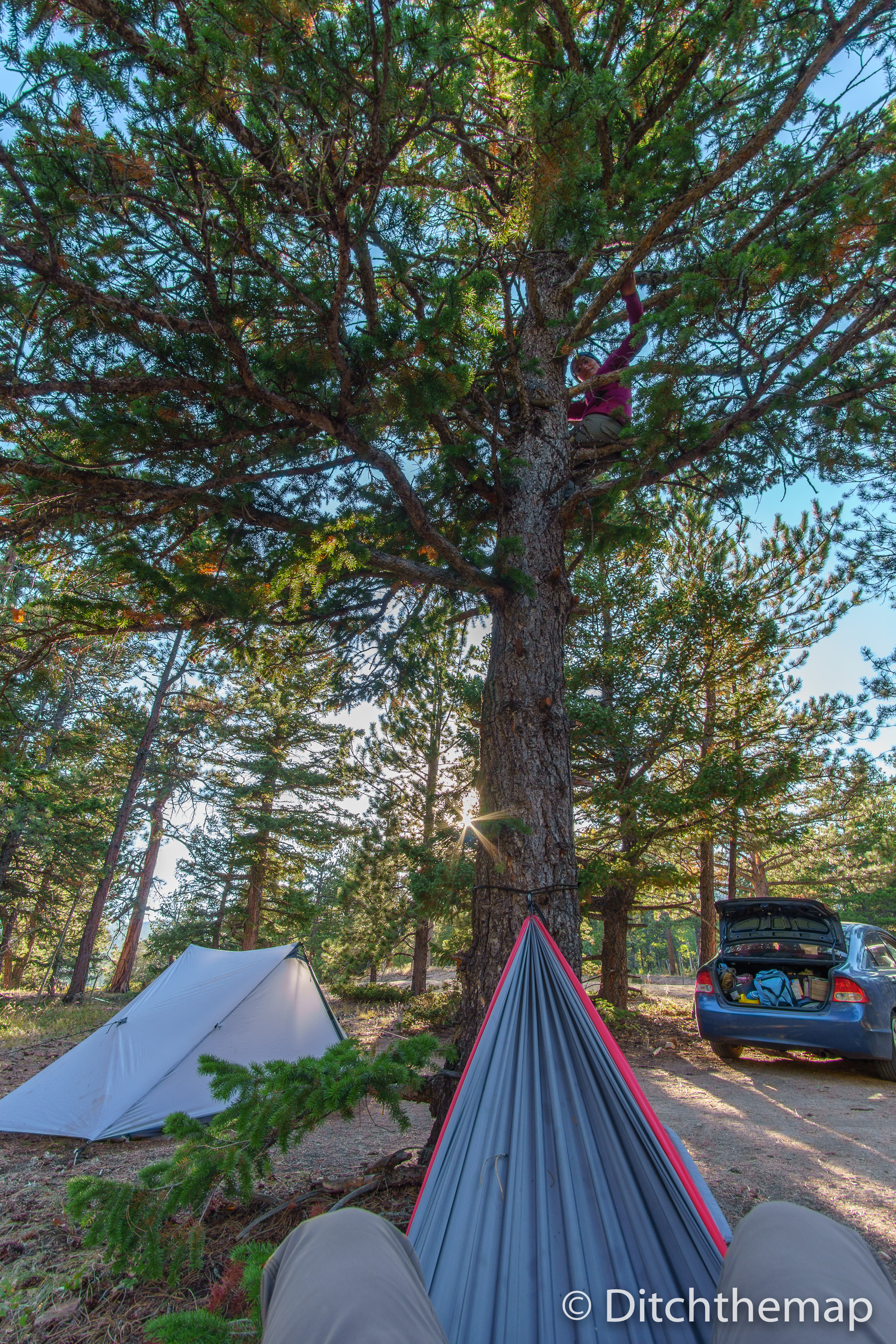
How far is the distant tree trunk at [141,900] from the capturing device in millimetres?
12422

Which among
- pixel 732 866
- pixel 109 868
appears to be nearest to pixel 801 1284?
pixel 732 866

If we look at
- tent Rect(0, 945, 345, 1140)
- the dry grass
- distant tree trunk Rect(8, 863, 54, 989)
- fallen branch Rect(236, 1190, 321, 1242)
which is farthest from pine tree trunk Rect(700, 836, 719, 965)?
distant tree trunk Rect(8, 863, 54, 989)

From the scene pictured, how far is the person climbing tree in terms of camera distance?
3.63m

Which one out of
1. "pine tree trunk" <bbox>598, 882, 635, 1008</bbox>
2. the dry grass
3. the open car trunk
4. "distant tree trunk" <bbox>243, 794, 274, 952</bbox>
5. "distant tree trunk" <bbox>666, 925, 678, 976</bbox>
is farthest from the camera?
"distant tree trunk" <bbox>666, 925, 678, 976</bbox>

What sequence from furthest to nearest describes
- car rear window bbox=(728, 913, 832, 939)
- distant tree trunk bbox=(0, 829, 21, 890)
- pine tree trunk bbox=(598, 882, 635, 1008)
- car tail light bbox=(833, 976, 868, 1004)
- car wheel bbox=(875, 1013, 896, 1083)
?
distant tree trunk bbox=(0, 829, 21, 890), pine tree trunk bbox=(598, 882, 635, 1008), car rear window bbox=(728, 913, 832, 939), car wheel bbox=(875, 1013, 896, 1083), car tail light bbox=(833, 976, 868, 1004)

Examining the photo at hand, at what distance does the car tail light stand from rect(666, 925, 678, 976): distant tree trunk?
36.0m

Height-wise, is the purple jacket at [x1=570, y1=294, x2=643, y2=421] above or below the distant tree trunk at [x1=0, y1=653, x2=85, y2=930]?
above

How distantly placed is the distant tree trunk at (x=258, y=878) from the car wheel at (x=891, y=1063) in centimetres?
1036

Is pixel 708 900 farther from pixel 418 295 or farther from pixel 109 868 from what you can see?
pixel 109 868

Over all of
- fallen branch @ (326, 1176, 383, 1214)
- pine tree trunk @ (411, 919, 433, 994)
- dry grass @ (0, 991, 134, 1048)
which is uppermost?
fallen branch @ (326, 1176, 383, 1214)

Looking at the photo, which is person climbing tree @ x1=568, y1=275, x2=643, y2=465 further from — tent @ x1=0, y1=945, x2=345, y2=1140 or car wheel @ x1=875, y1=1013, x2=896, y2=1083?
car wheel @ x1=875, y1=1013, x2=896, y2=1083

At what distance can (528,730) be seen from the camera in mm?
2896

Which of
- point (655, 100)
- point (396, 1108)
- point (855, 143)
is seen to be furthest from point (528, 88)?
point (396, 1108)

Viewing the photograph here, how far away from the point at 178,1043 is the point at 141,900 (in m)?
10.9
